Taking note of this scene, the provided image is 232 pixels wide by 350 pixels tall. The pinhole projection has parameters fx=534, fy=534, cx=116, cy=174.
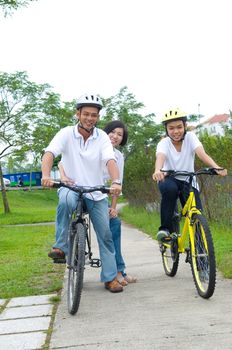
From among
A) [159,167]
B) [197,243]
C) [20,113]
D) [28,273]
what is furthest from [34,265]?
[20,113]

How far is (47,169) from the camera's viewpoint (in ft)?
15.6

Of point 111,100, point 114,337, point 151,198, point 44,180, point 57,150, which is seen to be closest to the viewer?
point 114,337

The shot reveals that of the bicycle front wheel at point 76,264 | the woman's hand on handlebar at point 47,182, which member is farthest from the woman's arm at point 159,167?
the woman's hand on handlebar at point 47,182

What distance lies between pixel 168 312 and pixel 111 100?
112 feet

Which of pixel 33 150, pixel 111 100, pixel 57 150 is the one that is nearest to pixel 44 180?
pixel 57 150

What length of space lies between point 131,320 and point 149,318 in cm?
14

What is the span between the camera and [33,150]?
26406 millimetres

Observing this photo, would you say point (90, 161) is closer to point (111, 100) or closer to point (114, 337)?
point (114, 337)

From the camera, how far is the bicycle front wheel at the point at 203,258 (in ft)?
14.2

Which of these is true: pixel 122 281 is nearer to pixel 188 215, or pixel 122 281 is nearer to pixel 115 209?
pixel 115 209

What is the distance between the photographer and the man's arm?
4523mm

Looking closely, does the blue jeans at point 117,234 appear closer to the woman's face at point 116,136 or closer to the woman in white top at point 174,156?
the woman in white top at point 174,156

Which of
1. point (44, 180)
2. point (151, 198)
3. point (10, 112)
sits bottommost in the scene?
point (151, 198)

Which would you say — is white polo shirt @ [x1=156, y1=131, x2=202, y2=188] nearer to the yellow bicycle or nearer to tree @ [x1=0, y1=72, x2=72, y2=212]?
the yellow bicycle
